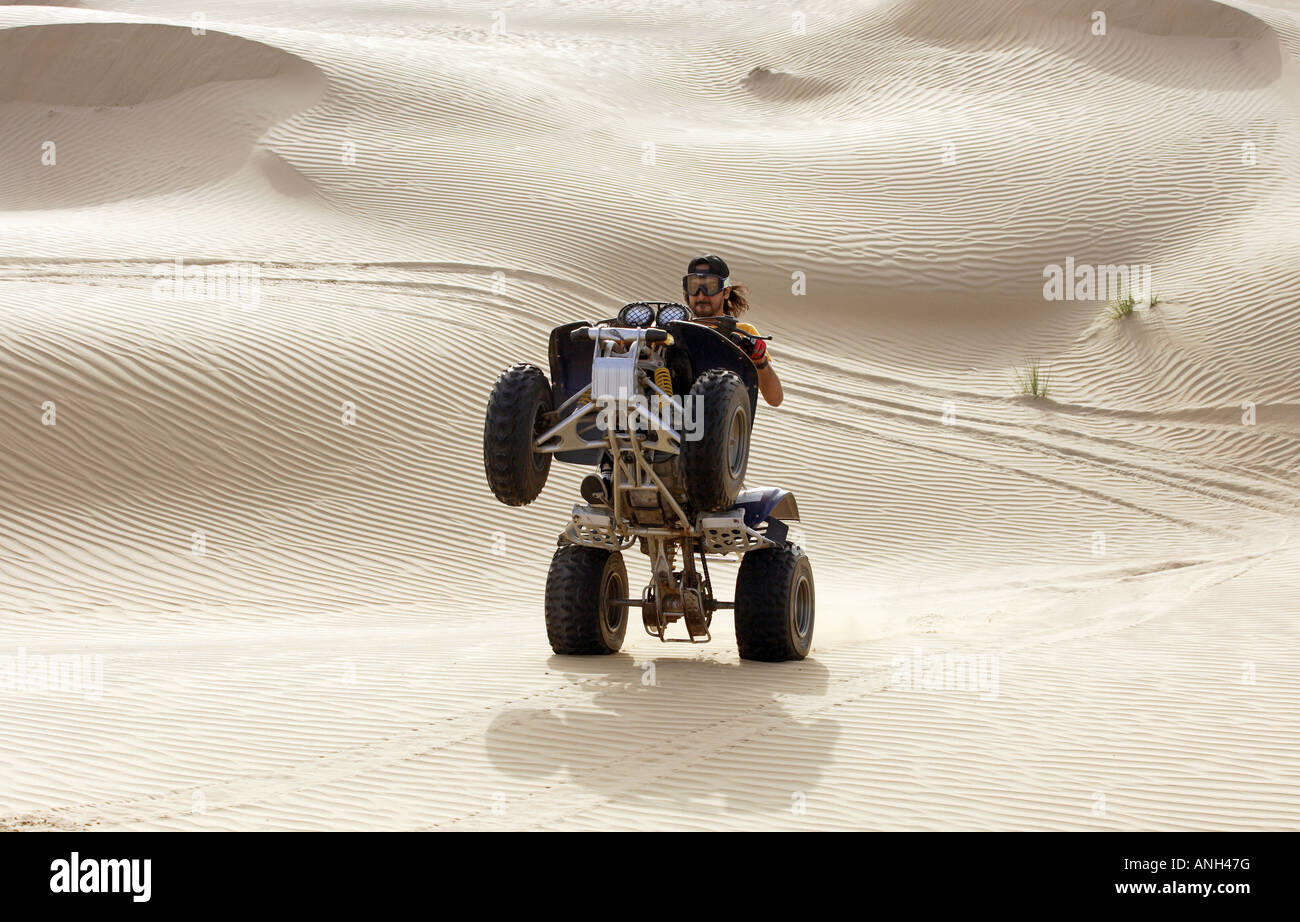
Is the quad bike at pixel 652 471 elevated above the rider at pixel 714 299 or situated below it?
below

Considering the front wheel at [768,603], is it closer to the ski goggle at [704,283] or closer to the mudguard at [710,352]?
the mudguard at [710,352]

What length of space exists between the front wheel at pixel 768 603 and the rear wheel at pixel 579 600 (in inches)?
34.8

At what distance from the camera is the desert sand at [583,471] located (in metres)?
7.12

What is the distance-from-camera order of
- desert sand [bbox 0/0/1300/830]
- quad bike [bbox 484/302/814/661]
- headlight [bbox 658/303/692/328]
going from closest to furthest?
desert sand [bbox 0/0/1300/830], quad bike [bbox 484/302/814/661], headlight [bbox 658/303/692/328]

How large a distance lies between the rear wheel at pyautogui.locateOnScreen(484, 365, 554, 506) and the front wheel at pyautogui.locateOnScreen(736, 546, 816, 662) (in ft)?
5.20

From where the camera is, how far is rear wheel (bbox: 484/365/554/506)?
8.04 metres

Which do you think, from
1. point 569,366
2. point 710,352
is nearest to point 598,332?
point 569,366

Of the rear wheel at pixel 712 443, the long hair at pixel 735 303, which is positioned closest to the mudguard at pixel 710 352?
the rear wheel at pixel 712 443

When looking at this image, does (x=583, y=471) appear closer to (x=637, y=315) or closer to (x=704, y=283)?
(x=704, y=283)

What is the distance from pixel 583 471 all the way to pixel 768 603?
24.0 ft

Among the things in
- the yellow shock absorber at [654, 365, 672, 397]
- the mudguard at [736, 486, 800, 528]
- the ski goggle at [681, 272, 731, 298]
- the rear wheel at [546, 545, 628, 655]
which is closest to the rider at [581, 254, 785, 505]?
the ski goggle at [681, 272, 731, 298]

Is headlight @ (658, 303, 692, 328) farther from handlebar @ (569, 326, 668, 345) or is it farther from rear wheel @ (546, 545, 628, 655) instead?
rear wheel @ (546, 545, 628, 655)
